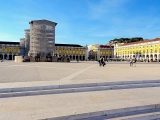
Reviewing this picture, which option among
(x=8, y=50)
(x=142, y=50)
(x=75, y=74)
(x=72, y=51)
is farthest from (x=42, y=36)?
(x=72, y=51)

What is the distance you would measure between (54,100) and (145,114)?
2.89 m

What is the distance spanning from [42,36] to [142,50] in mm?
56198

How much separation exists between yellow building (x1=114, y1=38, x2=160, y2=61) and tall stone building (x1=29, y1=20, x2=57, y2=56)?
4670cm

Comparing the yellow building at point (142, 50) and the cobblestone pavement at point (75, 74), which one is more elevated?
the yellow building at point (142, 50)

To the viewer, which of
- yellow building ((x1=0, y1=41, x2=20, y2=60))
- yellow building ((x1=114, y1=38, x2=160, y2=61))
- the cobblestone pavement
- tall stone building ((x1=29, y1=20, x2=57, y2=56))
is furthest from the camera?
yellow building ((x1=0, y1=41, x2=20, y2=60))

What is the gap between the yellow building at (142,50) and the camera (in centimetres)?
7462

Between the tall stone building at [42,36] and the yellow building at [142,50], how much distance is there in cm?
4670

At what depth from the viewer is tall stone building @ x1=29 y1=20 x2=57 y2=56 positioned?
44203 millimetres

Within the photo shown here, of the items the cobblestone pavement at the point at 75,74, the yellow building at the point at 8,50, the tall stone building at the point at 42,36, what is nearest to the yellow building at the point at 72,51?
the yellow building at the point at 8,50

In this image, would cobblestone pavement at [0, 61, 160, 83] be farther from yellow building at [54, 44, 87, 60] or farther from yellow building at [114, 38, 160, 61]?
yellow building at [54, 44, 87, 60]

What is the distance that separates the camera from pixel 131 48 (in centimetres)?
9031

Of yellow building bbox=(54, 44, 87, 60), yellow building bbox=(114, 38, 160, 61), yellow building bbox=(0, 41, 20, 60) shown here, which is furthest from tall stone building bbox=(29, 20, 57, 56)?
yellow building bbox=(54, 44, 87, 60)

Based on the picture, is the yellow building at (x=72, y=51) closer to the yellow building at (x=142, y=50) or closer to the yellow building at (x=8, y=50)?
the yellow building at (x=142, y=50)

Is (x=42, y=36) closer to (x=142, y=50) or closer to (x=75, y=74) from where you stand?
(x=75, y=74)
